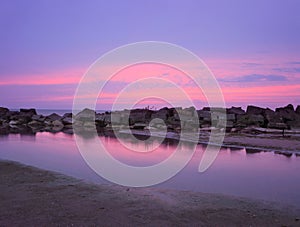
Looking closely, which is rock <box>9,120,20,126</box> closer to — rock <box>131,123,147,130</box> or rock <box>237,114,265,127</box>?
rock <box>131,123,147,130</box>

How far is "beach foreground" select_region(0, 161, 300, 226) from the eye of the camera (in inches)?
209

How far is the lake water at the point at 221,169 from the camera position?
27.4 ft

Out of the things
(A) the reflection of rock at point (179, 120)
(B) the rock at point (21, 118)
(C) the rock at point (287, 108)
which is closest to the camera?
(A) the reflection of rock at point (179, 120)

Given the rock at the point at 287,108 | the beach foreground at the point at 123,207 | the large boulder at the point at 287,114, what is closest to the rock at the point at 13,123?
the large boulder at the point at 287,114

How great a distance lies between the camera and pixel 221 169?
1132 cm

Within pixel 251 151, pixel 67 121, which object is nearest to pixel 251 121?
pixel 251 151

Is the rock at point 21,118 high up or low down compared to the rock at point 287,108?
down

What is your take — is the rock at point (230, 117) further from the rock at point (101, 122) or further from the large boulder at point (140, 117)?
the rock at point (101, 122)

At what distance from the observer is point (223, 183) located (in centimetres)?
910

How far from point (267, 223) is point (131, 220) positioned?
7.34 ft

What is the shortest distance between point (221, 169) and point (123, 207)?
6.00 m

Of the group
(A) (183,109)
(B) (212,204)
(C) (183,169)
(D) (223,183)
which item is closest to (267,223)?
(B) (212,204)

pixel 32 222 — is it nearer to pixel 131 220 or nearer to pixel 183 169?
pixel 131 220

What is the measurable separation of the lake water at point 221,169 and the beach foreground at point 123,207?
113 centimetres
